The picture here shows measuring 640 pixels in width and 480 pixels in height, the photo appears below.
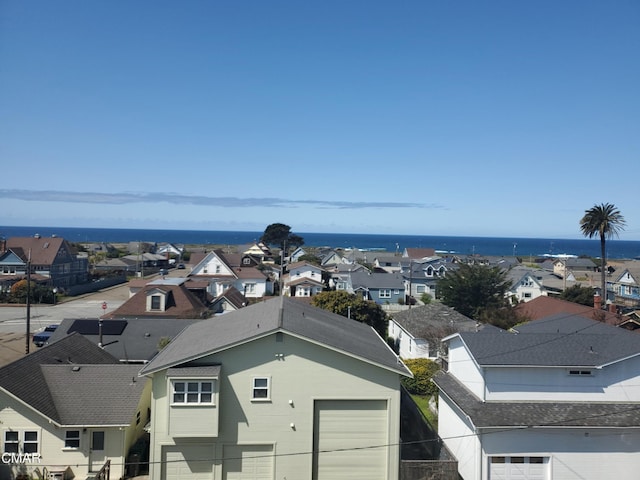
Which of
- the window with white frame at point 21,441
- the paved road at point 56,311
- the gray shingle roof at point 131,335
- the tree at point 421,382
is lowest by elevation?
the paved road at point 56,311

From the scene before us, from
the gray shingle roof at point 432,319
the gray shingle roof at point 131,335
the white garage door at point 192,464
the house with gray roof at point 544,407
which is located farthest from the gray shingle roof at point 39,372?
the gray shingle roof at point 432,319

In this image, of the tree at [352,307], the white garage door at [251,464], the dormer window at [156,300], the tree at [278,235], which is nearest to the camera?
the white garage door at [251,464]

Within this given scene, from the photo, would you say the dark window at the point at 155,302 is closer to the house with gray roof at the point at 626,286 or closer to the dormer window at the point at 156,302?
the dormer window at the point at 156,302

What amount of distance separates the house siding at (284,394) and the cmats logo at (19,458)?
4475mm

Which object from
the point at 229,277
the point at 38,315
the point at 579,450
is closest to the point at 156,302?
the point at 38,315

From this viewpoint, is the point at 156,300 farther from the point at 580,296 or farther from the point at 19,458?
the point at 580,296

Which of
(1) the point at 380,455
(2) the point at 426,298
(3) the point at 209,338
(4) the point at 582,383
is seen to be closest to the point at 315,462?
(1) the point at 380,455

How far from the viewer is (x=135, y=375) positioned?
20438mm

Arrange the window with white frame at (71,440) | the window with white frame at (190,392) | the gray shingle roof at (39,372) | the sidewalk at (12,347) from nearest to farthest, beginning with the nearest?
1. the window with white frame at (190,392)
2. the gray shingle roof at (39,372)
3. the window with white frame at (71,440)
4. the sidewalk at (12,347)

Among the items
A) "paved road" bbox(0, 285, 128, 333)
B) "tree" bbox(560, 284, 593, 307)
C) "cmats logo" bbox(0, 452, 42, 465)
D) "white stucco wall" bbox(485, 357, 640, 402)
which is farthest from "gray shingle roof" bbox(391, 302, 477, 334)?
"paved road" bbox(0, 285, 128, 333)

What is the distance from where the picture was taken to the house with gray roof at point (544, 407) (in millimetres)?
18312

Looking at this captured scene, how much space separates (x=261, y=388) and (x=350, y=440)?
12.2ft

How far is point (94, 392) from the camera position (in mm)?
19375

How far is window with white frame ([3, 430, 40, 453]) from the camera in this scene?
59.2ft
